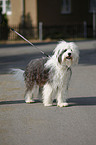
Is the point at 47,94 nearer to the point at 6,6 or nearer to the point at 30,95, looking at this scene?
the point at 30,95

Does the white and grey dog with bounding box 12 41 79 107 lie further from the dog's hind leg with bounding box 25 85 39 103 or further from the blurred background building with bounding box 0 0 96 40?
the blurred background building with bounding box 0 0 96 40

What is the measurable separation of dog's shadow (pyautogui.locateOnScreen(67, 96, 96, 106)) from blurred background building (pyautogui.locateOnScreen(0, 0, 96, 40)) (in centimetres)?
2210

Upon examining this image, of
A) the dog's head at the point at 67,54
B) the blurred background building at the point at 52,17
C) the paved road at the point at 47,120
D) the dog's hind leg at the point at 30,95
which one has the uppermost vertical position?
the blurred background building at the point at 52,17

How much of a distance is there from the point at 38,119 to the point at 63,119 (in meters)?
0.42

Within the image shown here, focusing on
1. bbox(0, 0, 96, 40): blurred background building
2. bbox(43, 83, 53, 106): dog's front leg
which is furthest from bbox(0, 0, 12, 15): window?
bbox(43, 83, 53, 106): dog's front leg

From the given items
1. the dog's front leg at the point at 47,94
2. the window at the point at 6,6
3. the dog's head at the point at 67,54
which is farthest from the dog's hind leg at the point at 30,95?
the window at the point at 6,6

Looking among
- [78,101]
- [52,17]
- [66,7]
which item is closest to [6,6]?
[52,17]

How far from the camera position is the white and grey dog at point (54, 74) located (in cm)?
674

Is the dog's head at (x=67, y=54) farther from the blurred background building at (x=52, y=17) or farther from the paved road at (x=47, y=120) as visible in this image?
the blurred background building at (x=52, y=17)

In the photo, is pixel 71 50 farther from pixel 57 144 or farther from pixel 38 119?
pixel 57 144

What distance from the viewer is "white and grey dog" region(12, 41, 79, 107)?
674 centimetres

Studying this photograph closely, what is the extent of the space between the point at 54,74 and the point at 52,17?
2581cm

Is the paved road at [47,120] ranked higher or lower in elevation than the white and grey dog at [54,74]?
lower

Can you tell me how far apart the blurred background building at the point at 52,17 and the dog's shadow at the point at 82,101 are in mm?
22104
